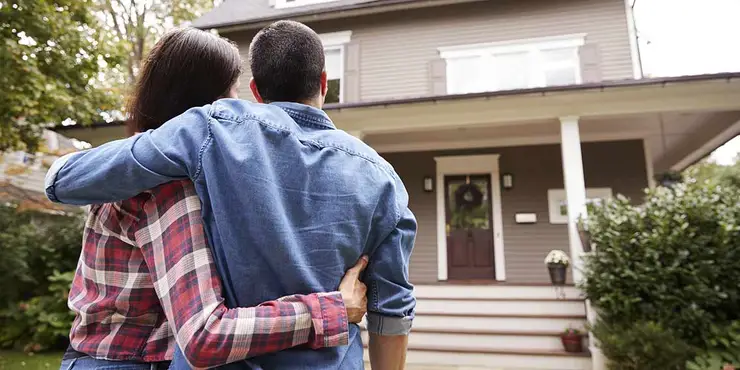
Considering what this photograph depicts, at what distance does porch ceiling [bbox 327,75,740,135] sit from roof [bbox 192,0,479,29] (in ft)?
9.61

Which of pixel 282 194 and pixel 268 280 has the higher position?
pixel 282 194

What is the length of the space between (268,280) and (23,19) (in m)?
6.64

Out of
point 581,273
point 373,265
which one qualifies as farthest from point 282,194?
point 581,273

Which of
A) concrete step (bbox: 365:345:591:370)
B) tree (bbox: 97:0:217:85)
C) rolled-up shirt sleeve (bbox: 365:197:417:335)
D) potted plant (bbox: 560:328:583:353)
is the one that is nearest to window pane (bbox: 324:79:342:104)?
concrete step (bbox: 365:345:591:370)

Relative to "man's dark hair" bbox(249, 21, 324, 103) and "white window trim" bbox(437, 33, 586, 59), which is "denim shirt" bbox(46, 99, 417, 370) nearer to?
"man's dark hair" bbox(249, 21, 324, 103)

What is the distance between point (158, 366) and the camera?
0.83 m

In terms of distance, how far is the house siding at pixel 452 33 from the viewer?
7355 mm

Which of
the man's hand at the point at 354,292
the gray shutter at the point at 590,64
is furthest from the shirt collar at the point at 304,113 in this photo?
the gray shutter at the point at 590,64

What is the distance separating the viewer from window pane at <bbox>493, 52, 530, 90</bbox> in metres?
7.49

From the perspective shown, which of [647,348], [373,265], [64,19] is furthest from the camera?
[64,19]

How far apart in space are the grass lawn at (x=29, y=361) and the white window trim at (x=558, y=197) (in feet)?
24.0

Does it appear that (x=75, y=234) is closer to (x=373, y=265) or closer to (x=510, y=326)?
(x=510, y=326)

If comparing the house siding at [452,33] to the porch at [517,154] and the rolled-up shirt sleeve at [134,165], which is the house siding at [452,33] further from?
the rolled-up shirt sleeve at [134,165]

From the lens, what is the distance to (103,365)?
801mm
